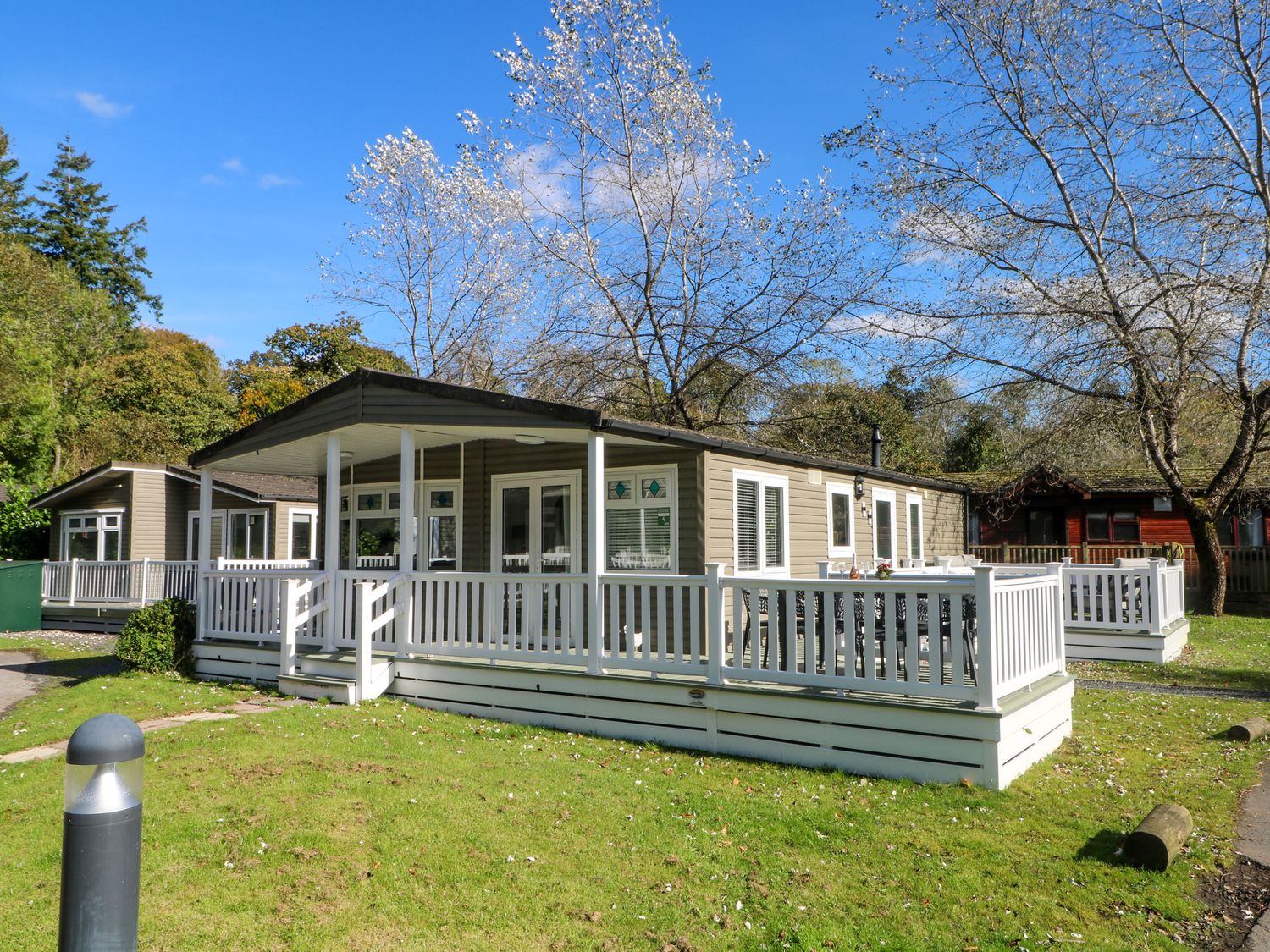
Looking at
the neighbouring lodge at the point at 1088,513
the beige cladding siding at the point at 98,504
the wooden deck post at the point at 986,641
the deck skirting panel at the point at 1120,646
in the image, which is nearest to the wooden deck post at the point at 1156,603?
the deck skirting panel at the point at 1120,646

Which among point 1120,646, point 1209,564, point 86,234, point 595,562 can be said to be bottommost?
point 1120,646

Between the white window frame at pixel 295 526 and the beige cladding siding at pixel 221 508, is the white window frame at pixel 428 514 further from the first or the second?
the beige cladding siding at pixel 221 508

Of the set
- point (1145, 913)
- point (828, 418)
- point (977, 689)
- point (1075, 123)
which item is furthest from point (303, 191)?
point (1145, 913)

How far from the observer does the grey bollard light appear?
1.93 m

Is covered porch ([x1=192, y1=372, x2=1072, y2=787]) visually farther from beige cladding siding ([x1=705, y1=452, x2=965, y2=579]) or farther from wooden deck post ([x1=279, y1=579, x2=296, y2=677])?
beige cladding siding ([x1=705, y1=452, x2=965, y2=579])

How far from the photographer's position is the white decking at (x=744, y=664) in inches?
235

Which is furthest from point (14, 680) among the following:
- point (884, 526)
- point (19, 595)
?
point (884, 526)

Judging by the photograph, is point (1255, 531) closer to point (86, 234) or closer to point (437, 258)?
point (437, 258)

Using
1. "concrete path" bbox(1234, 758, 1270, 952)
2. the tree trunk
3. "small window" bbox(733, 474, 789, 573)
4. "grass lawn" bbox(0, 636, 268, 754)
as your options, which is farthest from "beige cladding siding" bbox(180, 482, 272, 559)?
the tree trunk

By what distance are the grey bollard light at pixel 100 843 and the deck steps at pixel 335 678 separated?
697 centimetres

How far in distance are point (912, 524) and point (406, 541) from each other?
35.8 ft

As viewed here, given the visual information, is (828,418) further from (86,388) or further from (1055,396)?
(86,388)

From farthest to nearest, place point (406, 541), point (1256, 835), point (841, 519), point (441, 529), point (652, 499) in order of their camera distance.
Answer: point (841, 519), point (441, 529), point (652, 499), point (406, 541), point (1256, 835)

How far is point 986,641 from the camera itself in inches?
231
